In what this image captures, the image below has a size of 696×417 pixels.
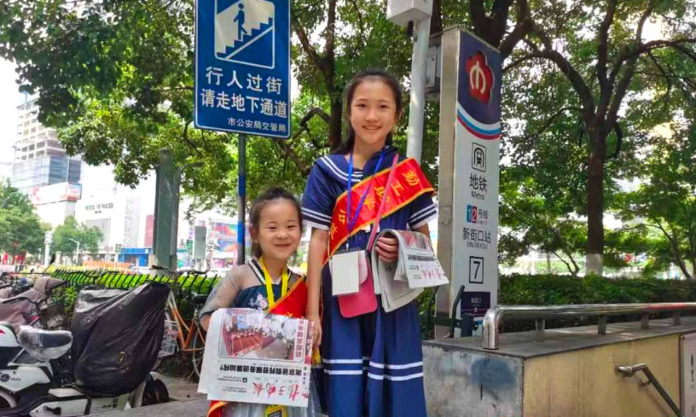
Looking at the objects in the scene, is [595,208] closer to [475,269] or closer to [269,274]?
[475,269]

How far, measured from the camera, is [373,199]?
73.9 inches

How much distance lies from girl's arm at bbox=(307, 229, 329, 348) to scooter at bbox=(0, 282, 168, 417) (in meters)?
2.66

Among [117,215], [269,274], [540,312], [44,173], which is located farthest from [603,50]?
[44,173]

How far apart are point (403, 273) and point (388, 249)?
0.10 metres

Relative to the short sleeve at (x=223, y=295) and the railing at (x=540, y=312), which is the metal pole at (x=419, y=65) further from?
the short sleeve at (x=223, y=295)

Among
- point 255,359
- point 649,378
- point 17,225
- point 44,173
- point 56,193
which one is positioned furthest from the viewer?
point 44,173

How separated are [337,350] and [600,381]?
6.66 feet

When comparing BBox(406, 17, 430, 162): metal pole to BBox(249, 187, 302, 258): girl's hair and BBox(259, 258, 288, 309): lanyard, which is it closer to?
BBox(249, 187, 302, 258): girl's hair

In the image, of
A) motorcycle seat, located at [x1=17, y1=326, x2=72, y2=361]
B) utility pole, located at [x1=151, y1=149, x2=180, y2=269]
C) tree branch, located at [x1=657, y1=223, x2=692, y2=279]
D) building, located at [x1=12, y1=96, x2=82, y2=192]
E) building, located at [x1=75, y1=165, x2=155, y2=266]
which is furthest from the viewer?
building, located at [x1=12, y1=96, x2=82, y2=192]

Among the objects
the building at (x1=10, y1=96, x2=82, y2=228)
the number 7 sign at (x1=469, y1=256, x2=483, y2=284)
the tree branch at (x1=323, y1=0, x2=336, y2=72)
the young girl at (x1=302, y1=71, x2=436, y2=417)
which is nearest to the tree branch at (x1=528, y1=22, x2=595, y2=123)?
the tree branch at (x1=323, y1=0, x2=336, y2=72)

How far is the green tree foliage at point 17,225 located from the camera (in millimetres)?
45375

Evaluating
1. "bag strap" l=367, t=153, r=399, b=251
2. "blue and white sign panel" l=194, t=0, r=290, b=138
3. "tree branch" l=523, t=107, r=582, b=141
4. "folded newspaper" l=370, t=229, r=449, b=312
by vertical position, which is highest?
"tree branch" l=523, t=107, r=582, b=141

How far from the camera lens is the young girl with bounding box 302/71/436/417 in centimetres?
180

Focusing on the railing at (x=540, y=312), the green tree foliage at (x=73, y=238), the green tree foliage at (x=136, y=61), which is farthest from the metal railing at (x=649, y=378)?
the green tree foliage at (x=73, y=238)
